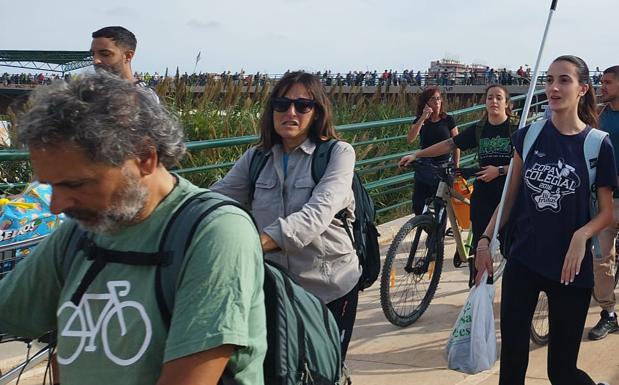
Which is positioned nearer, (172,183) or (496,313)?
(172,183)

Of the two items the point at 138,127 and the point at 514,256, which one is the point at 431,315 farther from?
the point at 138,127

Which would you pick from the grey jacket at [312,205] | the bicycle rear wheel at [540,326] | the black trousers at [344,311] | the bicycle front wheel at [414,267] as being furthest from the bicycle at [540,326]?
the grey jacket at [312,205]

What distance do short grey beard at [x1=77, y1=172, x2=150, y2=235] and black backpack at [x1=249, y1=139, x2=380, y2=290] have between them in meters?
1.74

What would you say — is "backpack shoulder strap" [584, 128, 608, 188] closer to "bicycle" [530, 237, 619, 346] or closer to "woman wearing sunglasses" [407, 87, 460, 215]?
"bicycle" [530, 237, 619, 346]

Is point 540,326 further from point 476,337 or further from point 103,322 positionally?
point 103,322

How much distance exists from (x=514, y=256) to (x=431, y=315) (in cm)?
273

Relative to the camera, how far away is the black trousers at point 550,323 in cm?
372

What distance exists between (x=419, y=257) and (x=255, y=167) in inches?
118

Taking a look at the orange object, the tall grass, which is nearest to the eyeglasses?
the orange object

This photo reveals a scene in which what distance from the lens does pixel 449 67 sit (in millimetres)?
67125

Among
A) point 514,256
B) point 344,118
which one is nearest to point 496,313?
point 514,256

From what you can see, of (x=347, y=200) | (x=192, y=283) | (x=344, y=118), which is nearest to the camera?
(x=192, y=283)

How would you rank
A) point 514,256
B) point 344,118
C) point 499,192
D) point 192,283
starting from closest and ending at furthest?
point 192,283, point 514,256, point 499,192, point 344,118

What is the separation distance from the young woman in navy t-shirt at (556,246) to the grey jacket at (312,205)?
74 centimetres
